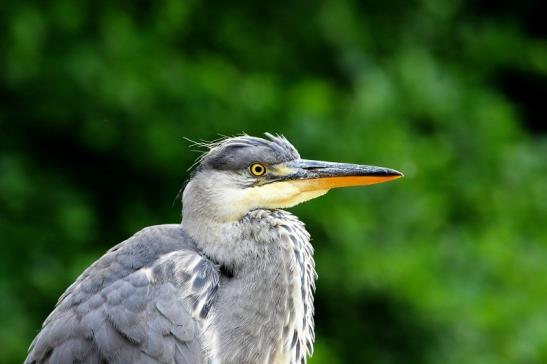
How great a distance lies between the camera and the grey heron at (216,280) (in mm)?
3387

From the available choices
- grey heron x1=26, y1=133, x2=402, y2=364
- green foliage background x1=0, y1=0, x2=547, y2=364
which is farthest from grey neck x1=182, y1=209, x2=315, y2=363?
green foliage background x1=0, y1=0, x2=547, y2=364

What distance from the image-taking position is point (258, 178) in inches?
148

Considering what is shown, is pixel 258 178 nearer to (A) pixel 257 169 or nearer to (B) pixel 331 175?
(A) pixel 257 169

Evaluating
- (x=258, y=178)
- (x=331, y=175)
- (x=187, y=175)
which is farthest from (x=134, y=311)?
(x=187, y=175)

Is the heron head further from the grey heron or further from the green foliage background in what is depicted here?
Result: the green foliage background

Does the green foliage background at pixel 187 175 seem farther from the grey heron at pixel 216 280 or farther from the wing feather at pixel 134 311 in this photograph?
the wing feather at pixel 134 311

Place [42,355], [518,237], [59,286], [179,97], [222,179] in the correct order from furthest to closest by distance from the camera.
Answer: [518,237], [179,97], [59,286], [222,179], [42,355]

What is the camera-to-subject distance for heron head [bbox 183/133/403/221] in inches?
146

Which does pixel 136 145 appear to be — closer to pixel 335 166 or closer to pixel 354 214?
pixel 354 214

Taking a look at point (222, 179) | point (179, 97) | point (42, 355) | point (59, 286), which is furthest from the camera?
point (179, 97)

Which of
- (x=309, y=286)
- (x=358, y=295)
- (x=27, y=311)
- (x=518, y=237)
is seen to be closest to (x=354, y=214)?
(x=358, y=295)

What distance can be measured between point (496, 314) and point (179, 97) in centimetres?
245

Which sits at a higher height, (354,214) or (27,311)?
(354,214)

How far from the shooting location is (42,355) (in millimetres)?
3398
